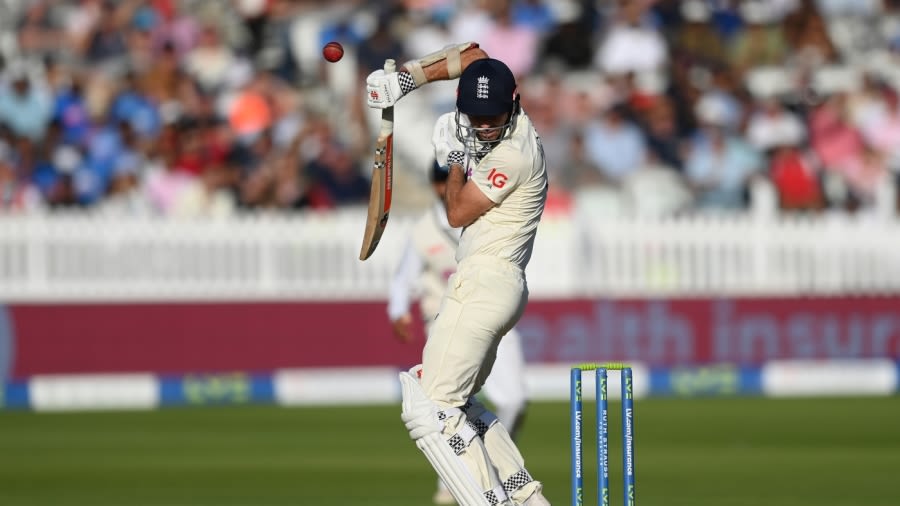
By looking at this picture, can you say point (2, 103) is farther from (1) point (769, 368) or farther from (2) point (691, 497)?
(2) point (691, 497)

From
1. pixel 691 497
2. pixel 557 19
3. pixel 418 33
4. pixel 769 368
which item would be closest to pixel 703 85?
pixel 557 19

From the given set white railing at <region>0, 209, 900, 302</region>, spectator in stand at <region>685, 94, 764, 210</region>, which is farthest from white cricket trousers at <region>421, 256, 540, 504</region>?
spectator in stand at <region>685, 94, 764, 210</region>

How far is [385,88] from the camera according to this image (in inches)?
209

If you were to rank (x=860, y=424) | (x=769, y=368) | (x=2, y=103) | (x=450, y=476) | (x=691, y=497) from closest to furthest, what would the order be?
(x=450, y=476), (x=691, y=497), (x=860, y=424), (x=769, y=368), (x=2, y=103)

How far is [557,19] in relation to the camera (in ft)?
51.0

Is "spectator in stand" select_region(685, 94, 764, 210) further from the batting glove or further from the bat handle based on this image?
the batting glove

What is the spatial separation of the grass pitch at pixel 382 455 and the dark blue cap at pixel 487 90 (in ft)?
7.42

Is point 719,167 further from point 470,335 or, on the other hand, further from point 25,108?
point 470,335

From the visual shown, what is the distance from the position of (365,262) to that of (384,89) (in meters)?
7.81

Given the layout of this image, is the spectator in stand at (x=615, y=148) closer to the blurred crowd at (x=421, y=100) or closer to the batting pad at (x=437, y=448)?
the blurred crowd at (x=421, y=100)

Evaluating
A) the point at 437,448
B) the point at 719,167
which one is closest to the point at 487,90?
the point at 437,448

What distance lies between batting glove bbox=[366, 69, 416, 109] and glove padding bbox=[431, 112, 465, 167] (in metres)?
→ 0.20

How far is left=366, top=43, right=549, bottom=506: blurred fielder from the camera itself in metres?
5.28

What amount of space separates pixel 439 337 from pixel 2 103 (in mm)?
10003
